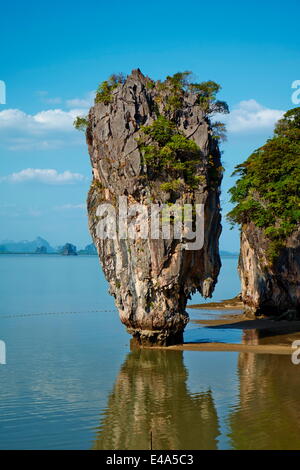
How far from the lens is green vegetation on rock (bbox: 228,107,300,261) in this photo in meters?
37.7

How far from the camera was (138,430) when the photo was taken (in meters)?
17.6

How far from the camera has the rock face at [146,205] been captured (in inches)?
1150

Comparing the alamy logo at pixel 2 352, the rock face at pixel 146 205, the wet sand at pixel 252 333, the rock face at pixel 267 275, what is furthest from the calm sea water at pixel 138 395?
the rock face at pixel 267 275

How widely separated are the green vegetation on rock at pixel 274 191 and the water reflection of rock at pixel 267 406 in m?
12.4

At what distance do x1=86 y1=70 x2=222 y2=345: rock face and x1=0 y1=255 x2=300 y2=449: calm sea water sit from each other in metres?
2.24

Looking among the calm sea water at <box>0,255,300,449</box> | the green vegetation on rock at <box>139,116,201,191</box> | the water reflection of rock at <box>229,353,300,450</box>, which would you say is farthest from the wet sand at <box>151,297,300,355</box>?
the green vegetation on rock at <box>139,116,201,191</box>

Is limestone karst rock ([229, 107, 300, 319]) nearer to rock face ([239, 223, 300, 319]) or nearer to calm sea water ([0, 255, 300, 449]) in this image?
rock face ([239, 223, 300, 319])

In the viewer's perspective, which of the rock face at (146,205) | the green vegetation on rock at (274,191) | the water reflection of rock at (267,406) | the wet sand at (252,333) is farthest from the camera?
the green vegetation on rock at (274,191)

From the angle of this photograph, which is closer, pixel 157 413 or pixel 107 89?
pixel 157 413

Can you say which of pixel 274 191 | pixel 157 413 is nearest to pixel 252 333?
pixel 274 191

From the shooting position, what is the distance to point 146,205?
29.5 m

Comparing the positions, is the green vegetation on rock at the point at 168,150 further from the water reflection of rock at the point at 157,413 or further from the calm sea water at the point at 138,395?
the water reflection of rock at the point at 157,413

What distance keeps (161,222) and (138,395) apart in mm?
10102

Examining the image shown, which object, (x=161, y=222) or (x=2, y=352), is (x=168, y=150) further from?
(x=2, y=352)
